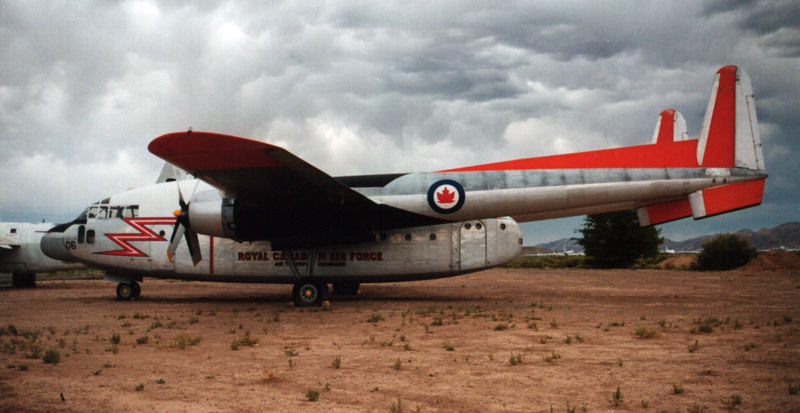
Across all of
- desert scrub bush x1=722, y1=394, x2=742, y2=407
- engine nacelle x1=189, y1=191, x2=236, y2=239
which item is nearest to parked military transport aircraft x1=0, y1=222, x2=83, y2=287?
engine nacelle x1=189, y1=191, x2=236, y2=239

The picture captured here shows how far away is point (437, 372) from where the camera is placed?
21.7 feet

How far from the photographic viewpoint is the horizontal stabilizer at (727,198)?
13.1 metres

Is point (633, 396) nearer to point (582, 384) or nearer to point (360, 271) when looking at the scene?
point (582, 384)

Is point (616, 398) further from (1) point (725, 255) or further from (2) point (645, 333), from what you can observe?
(1) point (725, 255)

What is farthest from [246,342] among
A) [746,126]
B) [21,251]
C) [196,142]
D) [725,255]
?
[725,255]

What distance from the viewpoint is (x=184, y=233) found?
15.0 meters

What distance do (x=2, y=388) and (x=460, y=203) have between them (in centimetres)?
1041

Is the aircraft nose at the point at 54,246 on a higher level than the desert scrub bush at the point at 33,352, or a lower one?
higher

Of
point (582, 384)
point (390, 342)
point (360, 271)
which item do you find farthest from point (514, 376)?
point (360, 271)

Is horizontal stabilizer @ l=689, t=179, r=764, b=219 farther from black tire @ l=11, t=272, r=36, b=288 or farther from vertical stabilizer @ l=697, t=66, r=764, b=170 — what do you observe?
black tire @ l=11, t=272, r=36, b=288

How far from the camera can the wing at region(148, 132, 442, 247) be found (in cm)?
1059

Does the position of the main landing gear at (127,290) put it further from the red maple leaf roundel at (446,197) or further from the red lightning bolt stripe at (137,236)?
the red maple leaf roundel at (446,197)

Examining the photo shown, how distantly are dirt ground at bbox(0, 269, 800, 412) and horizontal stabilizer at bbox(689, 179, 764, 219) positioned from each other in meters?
2.57

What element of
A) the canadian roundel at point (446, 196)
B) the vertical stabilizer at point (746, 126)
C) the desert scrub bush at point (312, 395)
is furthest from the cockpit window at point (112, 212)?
the vertical stabilizer at point (746, 126)
